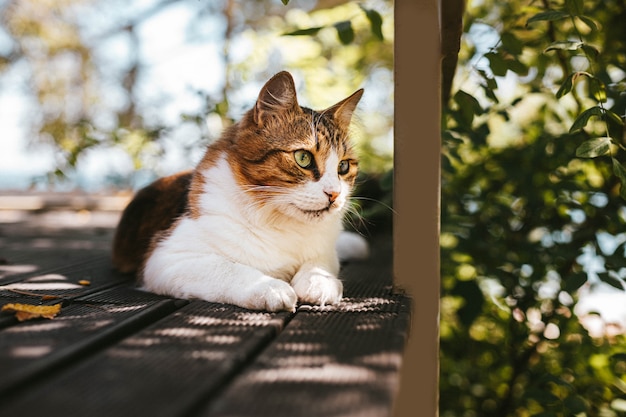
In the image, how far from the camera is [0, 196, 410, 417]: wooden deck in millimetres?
851

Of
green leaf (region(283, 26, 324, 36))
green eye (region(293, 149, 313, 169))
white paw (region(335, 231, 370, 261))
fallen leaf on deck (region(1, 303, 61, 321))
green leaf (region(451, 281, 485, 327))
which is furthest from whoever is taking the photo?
white paw (region(335, 231, 370, 261))

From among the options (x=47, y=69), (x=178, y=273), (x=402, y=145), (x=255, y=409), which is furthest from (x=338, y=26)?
(x=47, y=69)

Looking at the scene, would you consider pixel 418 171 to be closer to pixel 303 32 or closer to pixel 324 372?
pixel 303 32

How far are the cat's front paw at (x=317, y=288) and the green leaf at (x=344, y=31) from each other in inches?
40.3

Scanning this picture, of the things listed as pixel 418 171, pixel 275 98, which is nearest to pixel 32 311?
pixel 275 98

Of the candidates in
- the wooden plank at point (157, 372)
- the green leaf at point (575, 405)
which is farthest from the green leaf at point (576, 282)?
the wooden plank at point (157, 372)

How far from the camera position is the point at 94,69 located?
9766mm

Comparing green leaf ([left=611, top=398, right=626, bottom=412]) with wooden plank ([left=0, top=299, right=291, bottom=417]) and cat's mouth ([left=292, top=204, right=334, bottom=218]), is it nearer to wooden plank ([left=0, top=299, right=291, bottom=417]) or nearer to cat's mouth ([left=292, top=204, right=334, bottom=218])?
cat's mouth ([left=292, top=204, right=334, bottom=218])

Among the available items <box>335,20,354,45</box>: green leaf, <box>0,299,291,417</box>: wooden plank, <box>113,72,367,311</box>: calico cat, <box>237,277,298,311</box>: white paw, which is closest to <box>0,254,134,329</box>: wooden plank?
<box>113,72,367,311</box>: calico cat

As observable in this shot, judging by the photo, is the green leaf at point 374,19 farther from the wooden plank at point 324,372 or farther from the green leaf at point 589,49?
the wooden plank at point 324,372

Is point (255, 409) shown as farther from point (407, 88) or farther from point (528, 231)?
point (528, 231)

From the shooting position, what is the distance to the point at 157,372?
983 mm

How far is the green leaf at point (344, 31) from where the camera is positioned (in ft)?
6.88

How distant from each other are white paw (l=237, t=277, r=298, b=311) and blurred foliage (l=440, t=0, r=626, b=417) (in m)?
1.03
